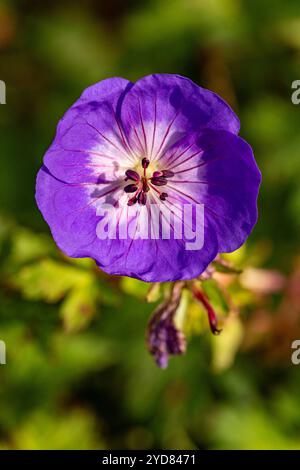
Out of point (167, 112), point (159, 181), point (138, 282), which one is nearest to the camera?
point (167, 112)

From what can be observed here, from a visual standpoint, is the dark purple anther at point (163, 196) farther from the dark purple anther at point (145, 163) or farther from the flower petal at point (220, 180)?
the dark purple anther at point (145, 163)

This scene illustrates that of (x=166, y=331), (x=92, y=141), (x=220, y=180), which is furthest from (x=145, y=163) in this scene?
(x=166, y=331)

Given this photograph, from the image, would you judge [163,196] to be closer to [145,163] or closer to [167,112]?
[145,163]

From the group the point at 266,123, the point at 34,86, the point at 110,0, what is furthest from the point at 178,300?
the point at 110,0

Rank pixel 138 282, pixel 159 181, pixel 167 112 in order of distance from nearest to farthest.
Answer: pixel 167 112 < pixel 159 181 < pixel 138 282

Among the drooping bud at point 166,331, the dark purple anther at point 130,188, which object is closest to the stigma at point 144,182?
the dark purple anther at point 130,188

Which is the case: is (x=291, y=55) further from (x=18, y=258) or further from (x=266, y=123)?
(x=18, y=258)
